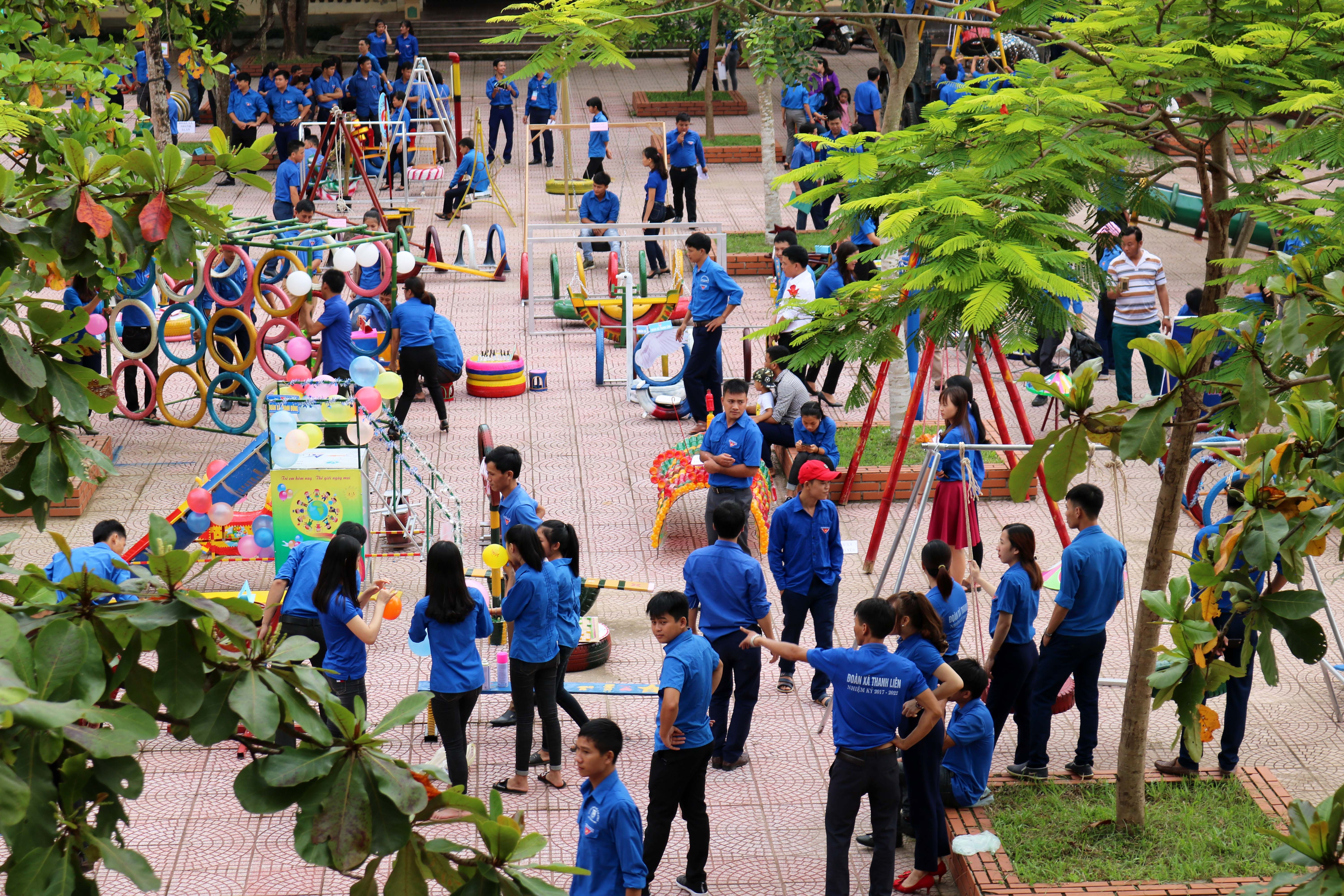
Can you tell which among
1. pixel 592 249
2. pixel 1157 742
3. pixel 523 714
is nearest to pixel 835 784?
pixel 523 714

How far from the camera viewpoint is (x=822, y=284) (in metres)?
13.1

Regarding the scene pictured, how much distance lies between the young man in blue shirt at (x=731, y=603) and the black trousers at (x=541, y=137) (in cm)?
1723

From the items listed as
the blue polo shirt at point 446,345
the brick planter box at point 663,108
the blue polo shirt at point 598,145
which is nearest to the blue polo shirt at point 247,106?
the blue polo shirt at point 598,145

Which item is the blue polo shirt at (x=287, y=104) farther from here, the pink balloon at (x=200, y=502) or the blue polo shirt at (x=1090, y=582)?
the blue polo shirt at (x=1090, y=582)

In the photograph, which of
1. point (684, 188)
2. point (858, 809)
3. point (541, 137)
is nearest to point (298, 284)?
point (858, 809)

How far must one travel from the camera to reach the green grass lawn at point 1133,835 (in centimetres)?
670

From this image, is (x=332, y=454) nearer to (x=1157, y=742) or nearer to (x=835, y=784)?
(x=835, y=784)

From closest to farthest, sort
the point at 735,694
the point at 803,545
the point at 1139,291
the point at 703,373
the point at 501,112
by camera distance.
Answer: the point at 735,694 < the point at 803,545 < the point at 703,373 < the point at 1139,291 < the point at 501,112

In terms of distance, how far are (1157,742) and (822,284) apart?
597 centimetres

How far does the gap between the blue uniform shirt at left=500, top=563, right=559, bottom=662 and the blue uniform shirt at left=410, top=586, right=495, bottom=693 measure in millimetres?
232

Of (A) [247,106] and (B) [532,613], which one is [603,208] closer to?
(A) [247,106]

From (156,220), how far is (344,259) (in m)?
9.85

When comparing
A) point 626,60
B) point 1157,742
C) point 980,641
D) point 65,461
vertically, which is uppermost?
point 626,60

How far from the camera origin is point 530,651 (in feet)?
24.6
